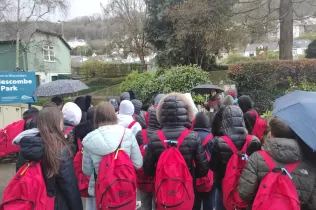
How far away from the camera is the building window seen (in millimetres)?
30575

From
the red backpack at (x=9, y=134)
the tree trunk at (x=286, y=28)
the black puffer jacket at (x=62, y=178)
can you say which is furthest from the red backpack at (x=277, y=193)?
the tree trunk at (x=286, y=28)

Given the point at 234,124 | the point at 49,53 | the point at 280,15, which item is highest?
the point at 280,15

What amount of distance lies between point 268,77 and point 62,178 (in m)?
10.2

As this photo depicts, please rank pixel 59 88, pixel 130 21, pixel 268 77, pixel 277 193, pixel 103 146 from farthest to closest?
1. pixel 130 21
2. pixel 268 77
3. pixel 59 88
4. pixel 103 146
5. pixel 277 193

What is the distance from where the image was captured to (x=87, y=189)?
146 inches

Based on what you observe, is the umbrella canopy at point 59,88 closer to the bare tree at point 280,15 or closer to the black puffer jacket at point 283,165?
the black puffer jacket at point 283,165

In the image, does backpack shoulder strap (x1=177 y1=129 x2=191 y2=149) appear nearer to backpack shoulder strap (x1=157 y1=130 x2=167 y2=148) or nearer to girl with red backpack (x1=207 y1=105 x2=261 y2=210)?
backpack shoulder strap (x1=157 y1=130 x2=167 y2=148)

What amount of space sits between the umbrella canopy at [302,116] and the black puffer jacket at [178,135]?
0.94 m

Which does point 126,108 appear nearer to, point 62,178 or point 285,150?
point 62,178

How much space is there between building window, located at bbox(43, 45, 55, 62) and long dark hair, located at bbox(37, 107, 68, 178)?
2939 cm

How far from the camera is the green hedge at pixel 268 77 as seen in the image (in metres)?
10.8

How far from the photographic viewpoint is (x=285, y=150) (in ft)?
8.10

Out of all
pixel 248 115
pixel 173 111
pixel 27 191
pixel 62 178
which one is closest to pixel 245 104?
pixel 248 115

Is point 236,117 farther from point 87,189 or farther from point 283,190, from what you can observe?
point 87,189
